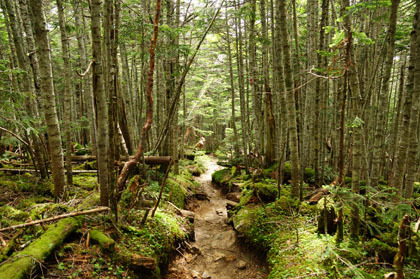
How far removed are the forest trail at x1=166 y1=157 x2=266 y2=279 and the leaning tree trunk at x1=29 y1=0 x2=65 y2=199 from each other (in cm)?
264

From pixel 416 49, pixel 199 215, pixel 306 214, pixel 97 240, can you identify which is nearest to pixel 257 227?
pixel 306 214

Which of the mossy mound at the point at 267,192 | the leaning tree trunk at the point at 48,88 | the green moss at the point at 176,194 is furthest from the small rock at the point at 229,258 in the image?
the leaning tree trunk at the point at 48,88

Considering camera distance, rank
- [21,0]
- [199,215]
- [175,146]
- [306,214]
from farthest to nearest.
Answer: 1. [175,146]
2. [199,215]
3. [306,214]
4. [21,0]

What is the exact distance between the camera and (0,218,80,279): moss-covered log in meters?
2.20

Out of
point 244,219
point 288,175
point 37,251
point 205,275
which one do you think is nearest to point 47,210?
point 37,251

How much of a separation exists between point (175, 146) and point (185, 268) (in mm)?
4414

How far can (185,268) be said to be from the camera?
13.5 ft

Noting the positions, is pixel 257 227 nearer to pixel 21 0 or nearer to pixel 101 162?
pixel 101 162

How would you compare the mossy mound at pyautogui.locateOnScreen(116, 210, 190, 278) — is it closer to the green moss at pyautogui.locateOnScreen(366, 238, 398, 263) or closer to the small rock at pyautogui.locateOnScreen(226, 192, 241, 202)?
the small rock at pyautogui.locateOnScreen(226, 192, 241, 202)

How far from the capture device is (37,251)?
2479 mm

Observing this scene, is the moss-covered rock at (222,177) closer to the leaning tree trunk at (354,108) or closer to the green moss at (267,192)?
the green moss at (267,192)

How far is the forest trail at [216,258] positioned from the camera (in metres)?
4.03

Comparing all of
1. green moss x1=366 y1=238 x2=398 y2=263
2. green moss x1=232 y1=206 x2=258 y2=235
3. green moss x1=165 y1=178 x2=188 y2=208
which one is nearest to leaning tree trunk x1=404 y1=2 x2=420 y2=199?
Answer: green moss x1=366 y1=238 x2=398 y2=263

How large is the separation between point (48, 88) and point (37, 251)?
265 centimetres
